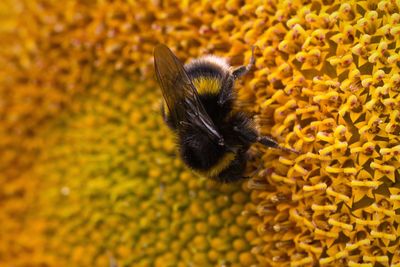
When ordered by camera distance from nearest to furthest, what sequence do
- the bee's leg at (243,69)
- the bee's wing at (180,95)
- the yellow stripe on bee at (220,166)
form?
the bee's wing at (180,95) < the yellow stripe on bee at (220,166) < the bee's leg at (243,69)

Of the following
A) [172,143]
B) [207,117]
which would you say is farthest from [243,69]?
Result: [172,143]

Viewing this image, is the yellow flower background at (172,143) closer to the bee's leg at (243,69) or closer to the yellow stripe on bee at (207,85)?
the bee's leg at (243,69)

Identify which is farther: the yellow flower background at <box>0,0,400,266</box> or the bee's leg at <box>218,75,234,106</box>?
the bee's leg at <box>218,75,234,106</box>

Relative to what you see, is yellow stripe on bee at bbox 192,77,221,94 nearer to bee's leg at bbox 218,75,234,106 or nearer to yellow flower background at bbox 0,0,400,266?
bee's leg at bbox 218,75,234,106

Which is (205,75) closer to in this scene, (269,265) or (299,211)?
(299,211)

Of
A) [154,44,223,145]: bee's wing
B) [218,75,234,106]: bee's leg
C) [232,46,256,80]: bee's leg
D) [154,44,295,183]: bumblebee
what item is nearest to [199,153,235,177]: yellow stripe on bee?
[154,44,295,183]: bumblebee

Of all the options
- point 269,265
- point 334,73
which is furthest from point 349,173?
point 269,265

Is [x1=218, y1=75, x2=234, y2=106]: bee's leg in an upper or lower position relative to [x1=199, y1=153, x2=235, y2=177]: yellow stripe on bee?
upper

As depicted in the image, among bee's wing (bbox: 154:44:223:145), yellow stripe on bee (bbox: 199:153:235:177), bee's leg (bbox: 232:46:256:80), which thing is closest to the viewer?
bee's wing (bbox: 154:44:223:145)

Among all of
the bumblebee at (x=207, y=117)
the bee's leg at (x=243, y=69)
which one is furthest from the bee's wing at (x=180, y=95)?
the bee's leg at (x=243, y=69)
